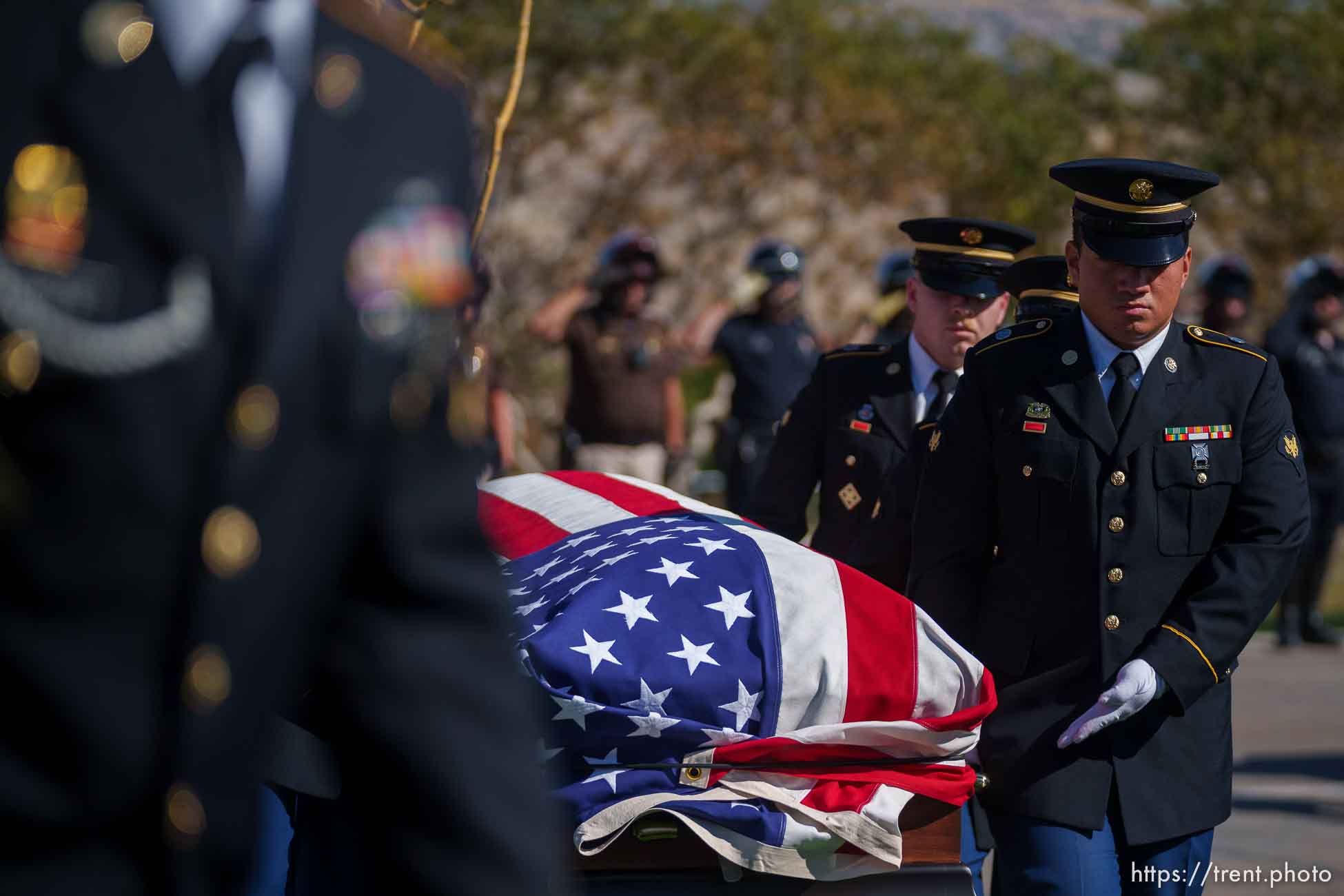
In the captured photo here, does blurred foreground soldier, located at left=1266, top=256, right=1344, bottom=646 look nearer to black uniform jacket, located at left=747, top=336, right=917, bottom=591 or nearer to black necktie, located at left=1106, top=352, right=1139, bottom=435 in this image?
black uniform jacket, located at left=747, top=336, right=917, bottom=591

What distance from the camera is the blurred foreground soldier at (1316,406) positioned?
34.7 ft

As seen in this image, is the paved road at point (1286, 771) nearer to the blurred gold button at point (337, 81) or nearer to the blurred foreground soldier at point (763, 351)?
the blurred foreground soldier at point (763, 351)

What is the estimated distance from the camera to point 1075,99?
27.2 meters

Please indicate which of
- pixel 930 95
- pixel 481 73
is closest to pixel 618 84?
pixel 481 73

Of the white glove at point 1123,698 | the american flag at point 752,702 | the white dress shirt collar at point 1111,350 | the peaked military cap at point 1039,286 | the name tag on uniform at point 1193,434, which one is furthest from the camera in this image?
the peaked military cap at point 1039,286

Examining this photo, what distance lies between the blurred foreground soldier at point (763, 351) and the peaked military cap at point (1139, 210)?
756 cm

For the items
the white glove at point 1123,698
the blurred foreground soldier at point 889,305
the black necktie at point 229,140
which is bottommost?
the blurred foreground soldier at point 889,305

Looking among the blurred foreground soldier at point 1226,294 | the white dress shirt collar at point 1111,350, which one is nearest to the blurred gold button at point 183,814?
the white dress shirt collar at point 1111,350

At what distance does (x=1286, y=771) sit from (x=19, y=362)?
24.6 feet

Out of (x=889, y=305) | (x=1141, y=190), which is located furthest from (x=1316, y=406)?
(x=1141, y=190)

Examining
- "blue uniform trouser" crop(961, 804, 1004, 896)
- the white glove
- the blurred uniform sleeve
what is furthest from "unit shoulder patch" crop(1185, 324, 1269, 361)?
"blue uniform trouser" crop(961, 804, 1004, 896)

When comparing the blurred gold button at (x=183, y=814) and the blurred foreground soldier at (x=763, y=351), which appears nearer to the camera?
the blurred gold button at (x=183, y=814)

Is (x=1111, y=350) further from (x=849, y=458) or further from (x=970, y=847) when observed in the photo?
(x=849, y=458)

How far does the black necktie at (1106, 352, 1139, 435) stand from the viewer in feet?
11.9
